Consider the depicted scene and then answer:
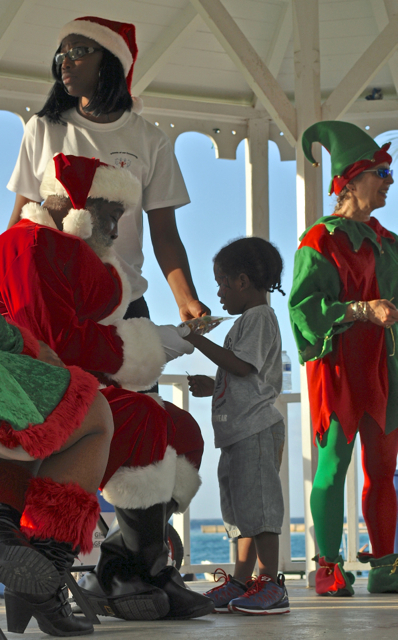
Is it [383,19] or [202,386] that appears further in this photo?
[383,19]

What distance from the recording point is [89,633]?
153 cm

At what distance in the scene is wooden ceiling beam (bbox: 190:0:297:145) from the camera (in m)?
3.62

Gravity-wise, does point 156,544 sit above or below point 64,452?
below

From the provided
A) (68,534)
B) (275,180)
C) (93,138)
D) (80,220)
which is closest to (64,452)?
(68,534)

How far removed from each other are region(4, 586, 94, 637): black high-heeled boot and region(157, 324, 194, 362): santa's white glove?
0.78 meters

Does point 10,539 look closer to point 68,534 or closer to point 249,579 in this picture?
point 68,534

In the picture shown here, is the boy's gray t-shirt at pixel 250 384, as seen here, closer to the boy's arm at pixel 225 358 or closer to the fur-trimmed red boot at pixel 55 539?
the boy's arm at pixel 225 358

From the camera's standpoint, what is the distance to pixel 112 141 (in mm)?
2566

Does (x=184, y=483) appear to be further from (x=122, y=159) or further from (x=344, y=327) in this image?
(x=122, y=159)

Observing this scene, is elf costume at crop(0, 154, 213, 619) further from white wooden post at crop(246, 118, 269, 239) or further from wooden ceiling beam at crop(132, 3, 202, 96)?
white wooden post at crop(246, 118, 269, 239)

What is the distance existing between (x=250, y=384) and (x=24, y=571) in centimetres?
112

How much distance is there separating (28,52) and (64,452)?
3.21 metres

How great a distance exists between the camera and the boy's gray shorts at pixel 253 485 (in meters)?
2.22

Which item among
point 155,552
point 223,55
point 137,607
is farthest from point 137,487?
point 223,55
